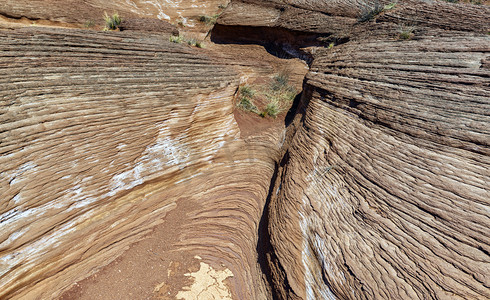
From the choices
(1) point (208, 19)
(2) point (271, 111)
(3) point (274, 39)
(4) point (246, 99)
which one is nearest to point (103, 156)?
(4) point (246, 99)

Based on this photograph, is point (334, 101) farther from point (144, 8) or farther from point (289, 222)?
point (144, 8)

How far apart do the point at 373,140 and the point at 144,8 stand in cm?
1186

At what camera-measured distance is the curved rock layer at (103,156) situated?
121 inches

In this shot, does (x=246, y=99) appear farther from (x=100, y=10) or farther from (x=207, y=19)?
(x=100, y=10)

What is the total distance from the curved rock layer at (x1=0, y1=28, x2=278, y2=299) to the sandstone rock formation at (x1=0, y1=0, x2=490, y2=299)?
0.07ft

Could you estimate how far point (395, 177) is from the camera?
304 cm

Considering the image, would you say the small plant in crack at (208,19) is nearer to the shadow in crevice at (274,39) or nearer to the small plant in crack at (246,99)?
the shadow in crevice at (274,39)

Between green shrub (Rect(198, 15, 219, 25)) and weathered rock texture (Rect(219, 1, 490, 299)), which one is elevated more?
green shrub (Rect(198, 15, 219, 25))

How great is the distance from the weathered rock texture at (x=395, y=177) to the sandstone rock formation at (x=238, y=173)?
0.02m

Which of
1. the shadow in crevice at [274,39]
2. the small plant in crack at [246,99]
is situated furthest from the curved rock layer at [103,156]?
the shadow in crevice at [274,39]

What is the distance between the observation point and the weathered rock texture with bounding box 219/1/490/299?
2.37 meters

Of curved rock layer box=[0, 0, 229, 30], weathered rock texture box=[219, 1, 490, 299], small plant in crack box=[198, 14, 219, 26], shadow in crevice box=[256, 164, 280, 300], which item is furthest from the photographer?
small plant in crack box=[198, 14, 219, 26]

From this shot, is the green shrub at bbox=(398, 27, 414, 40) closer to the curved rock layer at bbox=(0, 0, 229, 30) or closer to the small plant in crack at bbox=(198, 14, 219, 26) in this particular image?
the small plant in crack at bbox=(198, 14, 219, 26)

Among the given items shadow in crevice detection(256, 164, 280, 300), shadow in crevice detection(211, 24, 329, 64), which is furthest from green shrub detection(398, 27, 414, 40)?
shadow in crevice detection(256, 164, 280, 300)
